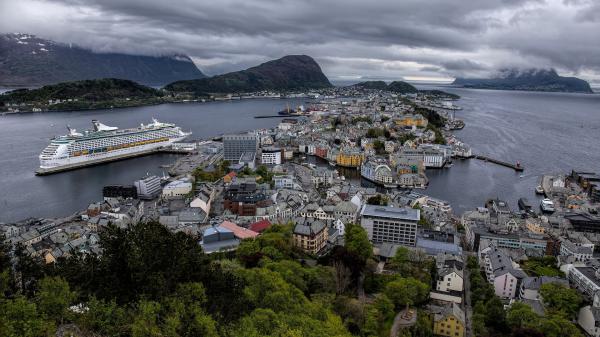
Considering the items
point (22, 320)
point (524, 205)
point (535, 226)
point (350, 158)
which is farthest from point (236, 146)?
point (22, 320)

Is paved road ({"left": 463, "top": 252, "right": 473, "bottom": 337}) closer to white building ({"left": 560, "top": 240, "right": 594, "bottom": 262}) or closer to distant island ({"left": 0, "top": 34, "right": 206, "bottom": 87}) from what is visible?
white building ({"left": 560, "top": 240, "right": 594, "bottom": 262})

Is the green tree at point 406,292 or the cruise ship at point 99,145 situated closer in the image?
the green tree at point 406,292

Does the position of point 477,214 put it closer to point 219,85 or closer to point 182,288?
point 182,288

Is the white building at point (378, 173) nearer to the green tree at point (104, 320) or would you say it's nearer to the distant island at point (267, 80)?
the green tree at point (104, 320)

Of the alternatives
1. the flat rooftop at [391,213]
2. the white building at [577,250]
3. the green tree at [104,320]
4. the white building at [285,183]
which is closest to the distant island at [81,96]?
the white building at [285,183]

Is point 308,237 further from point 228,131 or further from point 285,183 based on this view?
point 228,131

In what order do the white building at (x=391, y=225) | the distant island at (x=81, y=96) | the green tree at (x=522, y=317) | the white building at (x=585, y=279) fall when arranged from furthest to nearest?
1. the distant island at (x=81, y=96)
2. the white building at (x=391, y=225)
3. the white building at (x=585, y=279)
4. the green tree at (x=522, y=317)
